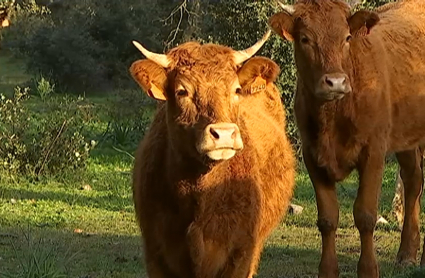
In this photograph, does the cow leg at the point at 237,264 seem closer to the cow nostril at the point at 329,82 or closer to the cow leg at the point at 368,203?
the cow nostril at the point at 329,82

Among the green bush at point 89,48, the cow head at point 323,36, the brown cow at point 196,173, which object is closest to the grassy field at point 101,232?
the brown cow at point 196,173

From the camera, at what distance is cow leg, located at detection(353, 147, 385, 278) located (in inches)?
318

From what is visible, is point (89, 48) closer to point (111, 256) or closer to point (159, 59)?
point (111, 256)

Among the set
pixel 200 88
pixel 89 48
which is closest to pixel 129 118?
pixel 89 48

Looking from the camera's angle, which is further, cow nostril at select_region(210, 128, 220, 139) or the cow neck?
the cow neck

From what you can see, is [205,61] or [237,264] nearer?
[205,61]

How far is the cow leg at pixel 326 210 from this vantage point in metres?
8.30

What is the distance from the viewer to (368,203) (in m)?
8.16

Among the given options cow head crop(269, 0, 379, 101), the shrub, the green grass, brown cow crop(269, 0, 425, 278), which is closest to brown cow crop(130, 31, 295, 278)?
cow head crop(269, 0, 379, 101)

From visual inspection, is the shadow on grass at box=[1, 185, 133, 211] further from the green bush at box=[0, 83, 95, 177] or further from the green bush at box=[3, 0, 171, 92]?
the green bush at box=[3, 0, 171, 92]

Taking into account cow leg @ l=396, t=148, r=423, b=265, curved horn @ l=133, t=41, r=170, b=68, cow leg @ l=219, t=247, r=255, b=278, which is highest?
curved horn @ l=133, t=41, r=170, b=68

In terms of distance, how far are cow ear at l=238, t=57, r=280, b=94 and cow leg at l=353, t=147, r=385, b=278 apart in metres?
1.74

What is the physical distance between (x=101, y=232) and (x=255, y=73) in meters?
4.99

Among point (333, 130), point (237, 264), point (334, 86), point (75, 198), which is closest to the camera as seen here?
point (237, 264)
